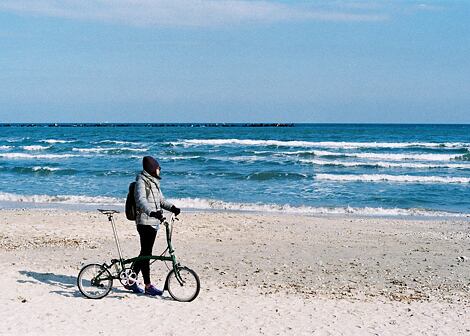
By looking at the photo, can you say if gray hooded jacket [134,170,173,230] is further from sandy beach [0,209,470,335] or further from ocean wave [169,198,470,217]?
ocean wave [169,198,470,217]

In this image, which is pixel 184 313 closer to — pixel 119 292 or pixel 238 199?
pixel 119 292

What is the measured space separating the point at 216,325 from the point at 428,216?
11380 millimetres

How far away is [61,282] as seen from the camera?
849 centimetres

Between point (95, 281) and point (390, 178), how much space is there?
19.9 metres

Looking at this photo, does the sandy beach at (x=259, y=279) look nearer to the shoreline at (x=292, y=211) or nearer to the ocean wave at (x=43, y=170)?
the shoreline at (x=292, y=211)

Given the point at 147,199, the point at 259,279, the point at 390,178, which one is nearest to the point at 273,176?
the point at 390,178

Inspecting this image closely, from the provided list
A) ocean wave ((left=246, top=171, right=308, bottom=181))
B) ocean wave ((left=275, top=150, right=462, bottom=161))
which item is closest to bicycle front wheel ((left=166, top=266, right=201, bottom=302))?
ocean wave ((left=246, top=171, right=308, bottom=181))

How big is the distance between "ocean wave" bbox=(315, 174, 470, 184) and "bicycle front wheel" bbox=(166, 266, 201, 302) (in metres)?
18.4

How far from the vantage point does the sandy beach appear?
676 cm

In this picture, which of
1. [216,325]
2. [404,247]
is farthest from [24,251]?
[404,247]

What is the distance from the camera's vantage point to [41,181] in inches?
1005

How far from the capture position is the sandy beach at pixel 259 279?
6.76m

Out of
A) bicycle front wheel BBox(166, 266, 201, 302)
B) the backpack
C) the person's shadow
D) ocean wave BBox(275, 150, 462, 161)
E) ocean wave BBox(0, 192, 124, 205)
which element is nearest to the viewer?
the backpack

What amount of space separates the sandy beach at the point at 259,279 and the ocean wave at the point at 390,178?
10.6 meters
